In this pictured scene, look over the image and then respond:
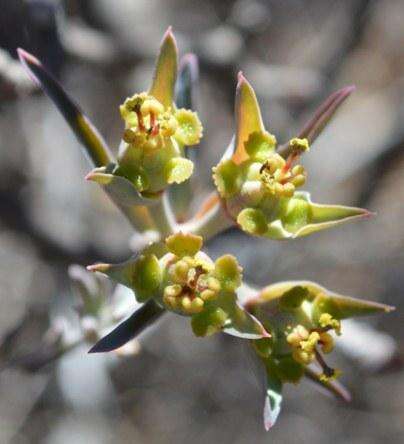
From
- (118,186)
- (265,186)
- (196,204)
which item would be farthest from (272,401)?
(196,204)

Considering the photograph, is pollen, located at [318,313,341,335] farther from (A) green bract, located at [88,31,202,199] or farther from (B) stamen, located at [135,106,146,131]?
(B) stamen, located at [135,106,146,131]

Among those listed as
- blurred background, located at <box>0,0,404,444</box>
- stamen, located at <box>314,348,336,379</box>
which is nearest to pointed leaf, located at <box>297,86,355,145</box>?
stamen, located at <box>314,348,336,379</box>

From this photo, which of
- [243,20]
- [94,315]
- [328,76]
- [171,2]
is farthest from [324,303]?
[171,2]

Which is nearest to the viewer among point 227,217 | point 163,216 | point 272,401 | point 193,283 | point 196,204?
point 193,283

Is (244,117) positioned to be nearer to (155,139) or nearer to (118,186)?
(155,139)

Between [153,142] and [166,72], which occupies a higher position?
[166,72]

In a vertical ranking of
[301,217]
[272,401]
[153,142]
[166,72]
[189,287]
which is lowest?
[272,401]
